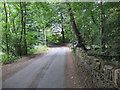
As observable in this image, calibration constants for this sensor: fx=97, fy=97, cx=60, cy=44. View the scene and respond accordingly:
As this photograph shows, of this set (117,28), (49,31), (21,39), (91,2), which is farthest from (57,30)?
(117,28)

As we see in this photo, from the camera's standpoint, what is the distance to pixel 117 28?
2820 mm

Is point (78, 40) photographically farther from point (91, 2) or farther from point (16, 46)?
point (16, 46)

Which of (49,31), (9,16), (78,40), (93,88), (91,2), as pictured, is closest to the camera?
(93,88)

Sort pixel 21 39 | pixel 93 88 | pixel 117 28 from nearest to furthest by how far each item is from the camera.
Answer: pixel 93 88
pixel 117 28
pixel 21 39

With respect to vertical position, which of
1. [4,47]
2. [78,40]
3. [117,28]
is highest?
[117,28]

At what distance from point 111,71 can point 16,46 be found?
8182mm

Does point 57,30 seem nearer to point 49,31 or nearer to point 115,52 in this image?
point 49,31

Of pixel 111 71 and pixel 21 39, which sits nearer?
pixel 111 71

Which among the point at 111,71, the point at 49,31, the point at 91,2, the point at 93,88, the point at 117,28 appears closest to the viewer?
the point at 111,71

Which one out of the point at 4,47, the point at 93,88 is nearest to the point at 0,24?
the point at 4,47

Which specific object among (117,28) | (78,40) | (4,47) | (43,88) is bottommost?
(43,88)

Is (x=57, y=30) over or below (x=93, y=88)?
over

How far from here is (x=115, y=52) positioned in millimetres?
2918

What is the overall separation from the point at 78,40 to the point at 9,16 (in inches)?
236
